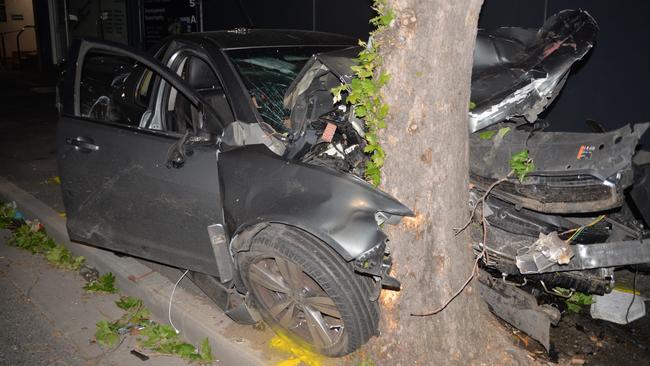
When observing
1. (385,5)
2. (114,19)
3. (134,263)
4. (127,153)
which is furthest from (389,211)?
(114,19)

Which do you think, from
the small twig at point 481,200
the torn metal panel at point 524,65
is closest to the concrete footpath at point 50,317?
the small twig at point 481,200

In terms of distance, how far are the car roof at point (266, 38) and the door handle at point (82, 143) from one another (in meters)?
1.03

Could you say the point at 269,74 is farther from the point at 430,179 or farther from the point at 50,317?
the point at 50,317

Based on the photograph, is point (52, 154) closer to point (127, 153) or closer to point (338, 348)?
point (127, 153)

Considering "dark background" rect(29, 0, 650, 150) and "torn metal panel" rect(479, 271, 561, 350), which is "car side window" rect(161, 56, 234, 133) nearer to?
"dark background" rect(29, 0, 650, 150)

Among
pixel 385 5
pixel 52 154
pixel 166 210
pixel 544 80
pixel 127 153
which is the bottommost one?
pixel 52 154

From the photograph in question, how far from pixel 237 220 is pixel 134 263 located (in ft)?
5.47

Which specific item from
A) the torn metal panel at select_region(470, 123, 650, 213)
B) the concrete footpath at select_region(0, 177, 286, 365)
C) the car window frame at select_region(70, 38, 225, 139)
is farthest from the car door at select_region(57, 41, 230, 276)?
the torn metal panel at select_region(470, 123, 650, 213)

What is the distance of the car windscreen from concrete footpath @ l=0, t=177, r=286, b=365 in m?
1.34

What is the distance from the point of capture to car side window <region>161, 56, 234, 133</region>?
4133 millimetres

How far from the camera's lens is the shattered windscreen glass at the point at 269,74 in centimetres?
360

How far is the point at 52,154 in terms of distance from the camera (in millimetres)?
7434

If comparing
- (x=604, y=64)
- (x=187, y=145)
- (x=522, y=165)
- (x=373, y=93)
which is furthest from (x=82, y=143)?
(x=604, y=64)

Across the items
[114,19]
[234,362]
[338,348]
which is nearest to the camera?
[338,348]
